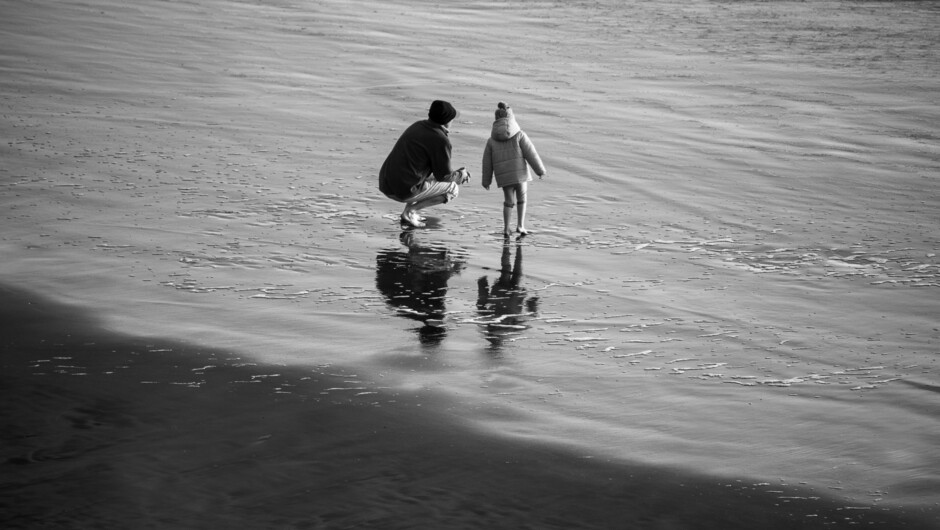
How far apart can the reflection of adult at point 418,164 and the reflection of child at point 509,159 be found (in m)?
0.56

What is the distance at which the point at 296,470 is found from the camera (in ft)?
22.2

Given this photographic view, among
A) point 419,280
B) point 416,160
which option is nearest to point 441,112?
point 416,160

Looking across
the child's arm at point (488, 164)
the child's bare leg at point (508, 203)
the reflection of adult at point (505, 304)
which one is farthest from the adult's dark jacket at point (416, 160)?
the reflection of adult at point (505, 304)

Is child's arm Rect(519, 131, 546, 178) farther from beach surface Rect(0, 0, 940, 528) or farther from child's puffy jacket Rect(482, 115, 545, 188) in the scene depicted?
beach surface Rect(0, 0, 940, 528)

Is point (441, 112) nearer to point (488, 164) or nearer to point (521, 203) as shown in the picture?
point (488, 164)

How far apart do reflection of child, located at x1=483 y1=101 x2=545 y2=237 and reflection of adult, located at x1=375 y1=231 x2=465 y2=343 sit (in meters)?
1.08

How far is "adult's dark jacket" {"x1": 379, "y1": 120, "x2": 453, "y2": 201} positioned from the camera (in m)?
12.7

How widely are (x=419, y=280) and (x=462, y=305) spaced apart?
2.72 ft

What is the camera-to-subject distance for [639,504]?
6.59 meters

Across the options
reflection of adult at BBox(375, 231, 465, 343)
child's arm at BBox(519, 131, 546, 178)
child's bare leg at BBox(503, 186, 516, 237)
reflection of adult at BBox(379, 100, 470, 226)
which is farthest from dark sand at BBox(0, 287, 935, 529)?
child's arm at BBox(519, 131, 546, 178)

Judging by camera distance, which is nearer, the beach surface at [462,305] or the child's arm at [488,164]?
the beach surface at [462,305]

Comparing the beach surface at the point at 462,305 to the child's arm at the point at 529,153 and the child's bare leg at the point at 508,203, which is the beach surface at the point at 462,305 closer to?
the child's bare leg at the point at 508,203

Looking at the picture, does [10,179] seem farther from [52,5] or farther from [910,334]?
[52,5]

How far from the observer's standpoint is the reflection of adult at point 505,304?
31.5 feet
